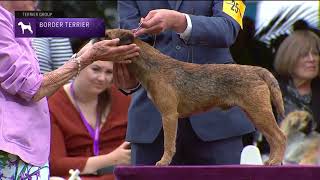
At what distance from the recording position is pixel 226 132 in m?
2.37

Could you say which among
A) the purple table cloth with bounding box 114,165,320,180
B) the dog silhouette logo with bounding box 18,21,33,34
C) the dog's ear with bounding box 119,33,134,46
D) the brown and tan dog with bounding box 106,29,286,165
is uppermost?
the dog silhouette logo with bounding box 18,21,33,34

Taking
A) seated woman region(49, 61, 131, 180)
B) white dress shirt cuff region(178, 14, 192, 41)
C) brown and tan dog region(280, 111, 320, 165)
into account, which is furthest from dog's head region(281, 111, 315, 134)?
white dress shirt cuff region(178, 14, 192, 41)

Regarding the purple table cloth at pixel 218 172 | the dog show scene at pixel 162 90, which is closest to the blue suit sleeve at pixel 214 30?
the dog show scene at pixel 162 90

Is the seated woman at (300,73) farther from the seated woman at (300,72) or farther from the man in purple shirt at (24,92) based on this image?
the man in purple shirt at (24,92)

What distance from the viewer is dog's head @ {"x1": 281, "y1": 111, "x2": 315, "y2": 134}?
369 centimetres

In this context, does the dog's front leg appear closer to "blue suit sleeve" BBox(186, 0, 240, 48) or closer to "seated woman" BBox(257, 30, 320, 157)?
"blue suit sleeve" BBox(186, 0, 240, 48)

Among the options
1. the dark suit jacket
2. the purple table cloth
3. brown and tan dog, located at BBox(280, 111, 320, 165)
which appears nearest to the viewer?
the purple table cloth

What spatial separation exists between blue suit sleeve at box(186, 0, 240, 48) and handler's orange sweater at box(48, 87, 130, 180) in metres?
1.35

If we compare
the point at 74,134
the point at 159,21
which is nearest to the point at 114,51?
the point at 159,21

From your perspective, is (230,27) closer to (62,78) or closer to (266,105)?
(266,105)

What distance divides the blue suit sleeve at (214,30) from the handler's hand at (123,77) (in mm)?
207

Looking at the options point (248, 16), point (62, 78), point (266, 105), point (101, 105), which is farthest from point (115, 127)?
point (266, 105)

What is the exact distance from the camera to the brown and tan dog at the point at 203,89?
6.66 ft

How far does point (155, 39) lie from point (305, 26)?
5.88ft
